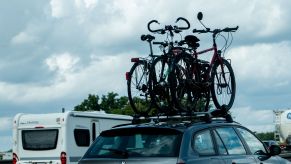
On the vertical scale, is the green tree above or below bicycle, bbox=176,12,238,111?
above

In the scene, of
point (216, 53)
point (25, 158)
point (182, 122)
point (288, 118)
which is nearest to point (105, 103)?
point (288, 118)

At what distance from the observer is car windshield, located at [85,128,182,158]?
8939 millimetres

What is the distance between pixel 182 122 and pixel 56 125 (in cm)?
1186

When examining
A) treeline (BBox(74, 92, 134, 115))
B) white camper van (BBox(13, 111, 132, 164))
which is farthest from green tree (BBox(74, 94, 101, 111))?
white camper van (BBox(13, 111, 132, 164))

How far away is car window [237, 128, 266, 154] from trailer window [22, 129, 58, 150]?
427 inches

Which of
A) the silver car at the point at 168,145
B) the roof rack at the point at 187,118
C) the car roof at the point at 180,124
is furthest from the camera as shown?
the roof rack at the point at 187,118

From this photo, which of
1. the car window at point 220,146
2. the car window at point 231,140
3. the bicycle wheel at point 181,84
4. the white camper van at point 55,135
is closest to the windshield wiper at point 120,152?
the car window at point 220,146

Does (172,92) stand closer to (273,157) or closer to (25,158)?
(273,157)

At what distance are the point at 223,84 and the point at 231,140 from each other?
3.75 m

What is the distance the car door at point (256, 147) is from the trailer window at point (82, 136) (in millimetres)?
10607

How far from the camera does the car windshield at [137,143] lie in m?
8.94

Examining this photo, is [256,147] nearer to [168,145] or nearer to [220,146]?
[220,146]

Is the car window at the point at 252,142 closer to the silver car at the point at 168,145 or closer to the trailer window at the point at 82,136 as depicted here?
the silver car at the point at 168,145

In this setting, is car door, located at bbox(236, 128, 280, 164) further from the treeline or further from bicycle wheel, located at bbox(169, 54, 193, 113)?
the treeline
